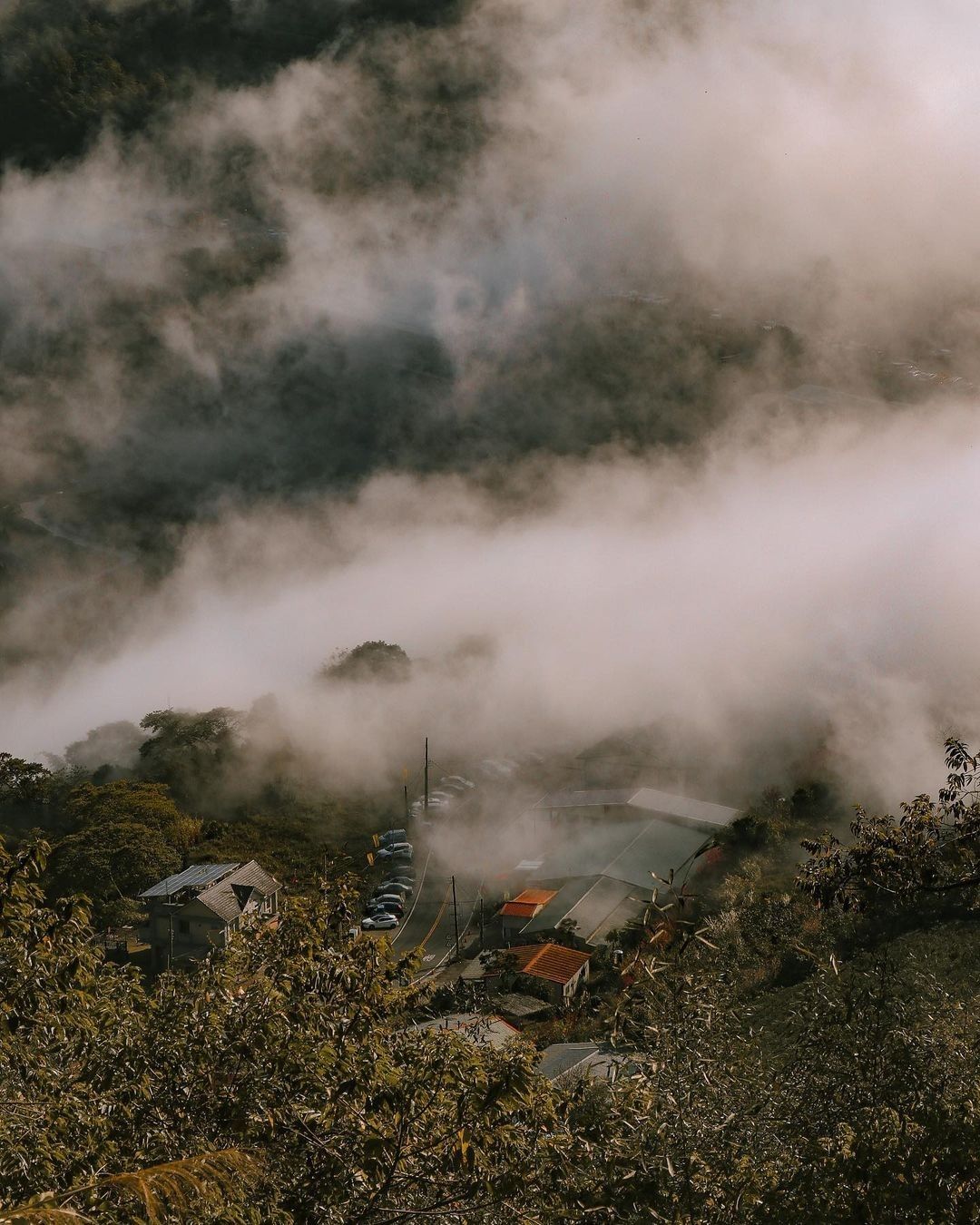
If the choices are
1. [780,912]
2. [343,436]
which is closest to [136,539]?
[343,436]

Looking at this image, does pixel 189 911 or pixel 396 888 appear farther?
pixel 396 888

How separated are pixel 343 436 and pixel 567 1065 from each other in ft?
504

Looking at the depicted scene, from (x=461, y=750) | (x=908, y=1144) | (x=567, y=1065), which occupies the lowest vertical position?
(x=908, y=1144)

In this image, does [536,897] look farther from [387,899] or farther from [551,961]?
[551,961]

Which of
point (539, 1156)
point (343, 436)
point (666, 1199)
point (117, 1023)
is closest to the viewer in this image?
point (666, 1199)

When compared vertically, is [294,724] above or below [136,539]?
below

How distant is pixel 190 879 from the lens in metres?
58.8

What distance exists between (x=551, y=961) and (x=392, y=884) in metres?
17.2

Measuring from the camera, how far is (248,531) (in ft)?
550

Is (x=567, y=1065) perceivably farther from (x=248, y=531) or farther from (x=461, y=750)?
(x=248, y=531)

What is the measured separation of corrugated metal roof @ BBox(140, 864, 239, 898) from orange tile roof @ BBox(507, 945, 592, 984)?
1864 centimetres

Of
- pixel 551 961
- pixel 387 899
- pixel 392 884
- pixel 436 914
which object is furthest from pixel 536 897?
pixel 392 884

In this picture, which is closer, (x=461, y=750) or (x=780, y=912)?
(x=780, y=912)

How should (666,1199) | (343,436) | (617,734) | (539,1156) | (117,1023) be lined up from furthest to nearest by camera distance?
1. (343,436)
2. (617,734)
3. (117,1023)
4. (539,1156)
5. (666,1199)
